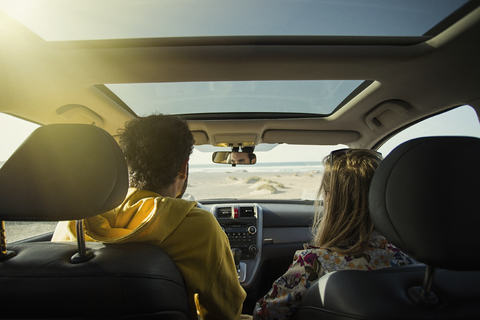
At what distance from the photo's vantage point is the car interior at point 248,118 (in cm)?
86

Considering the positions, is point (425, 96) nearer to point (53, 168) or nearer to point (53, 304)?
point (53, 168)

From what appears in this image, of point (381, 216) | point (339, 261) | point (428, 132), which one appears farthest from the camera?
point (428, 132)

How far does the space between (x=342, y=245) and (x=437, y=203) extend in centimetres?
69

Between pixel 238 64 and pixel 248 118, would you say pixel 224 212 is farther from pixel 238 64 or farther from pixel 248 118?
pixel 238 64

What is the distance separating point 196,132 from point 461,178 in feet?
9.31

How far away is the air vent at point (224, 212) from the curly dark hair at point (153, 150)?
2.17 metres

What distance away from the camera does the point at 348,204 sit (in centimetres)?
143

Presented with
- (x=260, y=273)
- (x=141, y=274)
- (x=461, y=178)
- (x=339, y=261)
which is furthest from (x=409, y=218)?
(x=260, y=273)

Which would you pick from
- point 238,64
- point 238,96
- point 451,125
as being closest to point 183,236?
point 238,64

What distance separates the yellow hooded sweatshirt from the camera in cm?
115

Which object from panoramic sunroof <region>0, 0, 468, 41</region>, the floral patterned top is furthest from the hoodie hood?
panoramic sunroof <region>0, 0, 468, 41</region>

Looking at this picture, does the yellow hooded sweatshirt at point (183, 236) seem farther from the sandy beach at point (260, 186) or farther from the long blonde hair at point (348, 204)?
the sandy beach at point (260, 186)

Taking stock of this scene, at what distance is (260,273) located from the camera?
343 cm

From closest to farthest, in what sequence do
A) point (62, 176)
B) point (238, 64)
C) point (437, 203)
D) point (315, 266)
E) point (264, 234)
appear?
point (437, 203) < point (62, 176) < point (315, 266) < point (238, 64) < point (264, 234)
